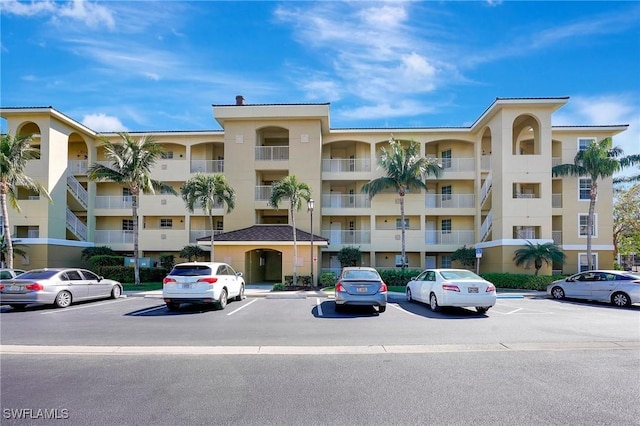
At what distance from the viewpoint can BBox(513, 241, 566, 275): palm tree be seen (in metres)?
23.7

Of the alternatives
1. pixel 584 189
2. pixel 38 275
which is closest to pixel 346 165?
pixel 584 189

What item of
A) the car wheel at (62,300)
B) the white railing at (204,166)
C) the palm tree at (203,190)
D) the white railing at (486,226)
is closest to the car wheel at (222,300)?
the car wheel at (62,300)

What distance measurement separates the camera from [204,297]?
13336 millimetres

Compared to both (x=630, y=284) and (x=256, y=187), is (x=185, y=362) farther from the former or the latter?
(x=256, y=187)

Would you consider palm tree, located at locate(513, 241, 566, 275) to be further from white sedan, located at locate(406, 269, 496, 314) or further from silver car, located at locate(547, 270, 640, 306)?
white sedan, located at locate(406, 269, 496, 314)

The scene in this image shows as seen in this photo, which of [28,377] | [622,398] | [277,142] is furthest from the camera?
[277,142]

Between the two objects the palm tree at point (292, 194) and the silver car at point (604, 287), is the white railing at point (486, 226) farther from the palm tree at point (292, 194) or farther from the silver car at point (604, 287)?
the palm tree at point (292, 194)

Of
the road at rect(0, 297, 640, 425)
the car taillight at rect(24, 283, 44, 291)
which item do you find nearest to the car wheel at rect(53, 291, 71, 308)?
the car taillight at rect(24, 283, 44, 291)

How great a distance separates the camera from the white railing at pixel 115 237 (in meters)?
31.4

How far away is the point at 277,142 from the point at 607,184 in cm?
2548

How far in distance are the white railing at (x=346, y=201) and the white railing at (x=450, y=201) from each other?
4899 millimetres

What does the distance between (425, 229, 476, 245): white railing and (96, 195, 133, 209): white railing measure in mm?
23805

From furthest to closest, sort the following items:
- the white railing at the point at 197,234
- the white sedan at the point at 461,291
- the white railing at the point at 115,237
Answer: the white railing at the point at 115,237 < the white railing at the point at 197,234 < the white sedan at the point at 461,291

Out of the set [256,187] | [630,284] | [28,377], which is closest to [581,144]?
[630,284]
